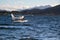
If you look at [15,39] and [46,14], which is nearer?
[15,39]

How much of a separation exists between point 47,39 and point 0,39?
7.84ft

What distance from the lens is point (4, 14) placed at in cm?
4412

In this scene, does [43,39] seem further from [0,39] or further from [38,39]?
[0,39]

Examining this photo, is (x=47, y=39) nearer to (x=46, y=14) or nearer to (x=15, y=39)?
(x=15, y=39)

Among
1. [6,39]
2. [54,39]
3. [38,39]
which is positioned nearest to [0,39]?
[6,39]

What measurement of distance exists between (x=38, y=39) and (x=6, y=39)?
167cm

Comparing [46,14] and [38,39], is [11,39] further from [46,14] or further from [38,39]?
[46,14]

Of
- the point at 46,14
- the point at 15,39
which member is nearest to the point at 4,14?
the point at 46,14

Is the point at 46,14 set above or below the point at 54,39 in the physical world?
above

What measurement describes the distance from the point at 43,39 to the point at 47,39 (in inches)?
15.1

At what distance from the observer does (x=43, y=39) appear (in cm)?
1226

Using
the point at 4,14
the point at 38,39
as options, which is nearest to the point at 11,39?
the point at 38,39

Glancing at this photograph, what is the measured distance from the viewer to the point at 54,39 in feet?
38.8

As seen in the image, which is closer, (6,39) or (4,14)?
(6,39)
